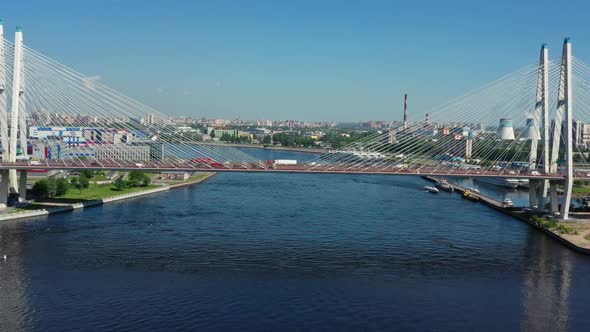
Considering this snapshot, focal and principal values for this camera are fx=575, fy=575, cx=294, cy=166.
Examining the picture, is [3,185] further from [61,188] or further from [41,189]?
[61,188]

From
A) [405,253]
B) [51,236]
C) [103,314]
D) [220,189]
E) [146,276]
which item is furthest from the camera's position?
[220,189]

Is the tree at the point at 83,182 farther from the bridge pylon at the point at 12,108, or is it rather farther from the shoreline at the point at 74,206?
the bridge pylon at the point at 12,108

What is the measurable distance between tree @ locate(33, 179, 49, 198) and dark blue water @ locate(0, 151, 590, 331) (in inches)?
60.6

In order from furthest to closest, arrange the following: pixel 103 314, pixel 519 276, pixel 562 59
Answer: pixel 562 59
pixel 519 276
pixel 103 314

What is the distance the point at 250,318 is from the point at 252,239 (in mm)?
3609

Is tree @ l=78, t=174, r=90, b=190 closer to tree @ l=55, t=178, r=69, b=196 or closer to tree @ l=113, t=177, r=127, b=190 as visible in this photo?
tree @ l=113, t=177, r=127, b=190

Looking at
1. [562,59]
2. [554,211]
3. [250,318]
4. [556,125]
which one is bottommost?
[250,318]

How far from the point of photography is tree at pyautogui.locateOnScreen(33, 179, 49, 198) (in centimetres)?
1309

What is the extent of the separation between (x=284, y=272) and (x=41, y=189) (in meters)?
7.96

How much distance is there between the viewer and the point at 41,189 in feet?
43.2

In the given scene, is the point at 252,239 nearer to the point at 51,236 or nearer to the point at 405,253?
the point at 405,253

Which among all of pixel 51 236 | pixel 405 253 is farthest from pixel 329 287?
pixel 51 236

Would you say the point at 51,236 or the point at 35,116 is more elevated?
the point at 35,116

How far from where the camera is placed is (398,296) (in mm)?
6789
